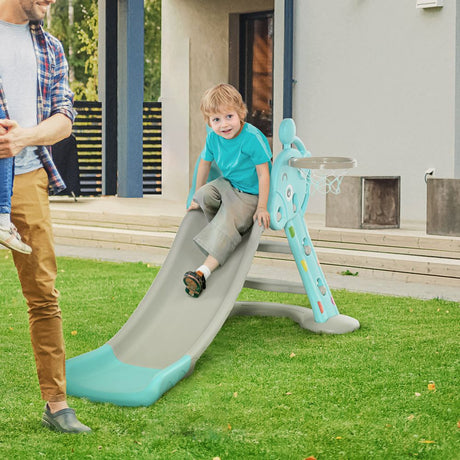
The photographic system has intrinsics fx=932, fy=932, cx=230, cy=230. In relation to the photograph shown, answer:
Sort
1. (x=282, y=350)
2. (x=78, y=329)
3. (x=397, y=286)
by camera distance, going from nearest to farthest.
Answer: (x=282, y=350) < (x=78, y=329) < (x=397, y=286)

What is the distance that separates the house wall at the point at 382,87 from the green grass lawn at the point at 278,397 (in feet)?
13.0

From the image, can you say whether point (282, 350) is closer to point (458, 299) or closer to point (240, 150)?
point (240, 150)

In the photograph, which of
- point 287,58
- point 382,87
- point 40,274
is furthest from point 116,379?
point 287,58

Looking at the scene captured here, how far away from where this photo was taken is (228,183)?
5.90 meters

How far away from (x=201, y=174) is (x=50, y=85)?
2465mm

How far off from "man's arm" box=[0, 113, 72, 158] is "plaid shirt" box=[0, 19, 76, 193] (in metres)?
0.04

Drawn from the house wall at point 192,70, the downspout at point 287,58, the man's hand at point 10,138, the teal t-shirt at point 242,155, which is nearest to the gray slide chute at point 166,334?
the teal t-shirt at point 242,155

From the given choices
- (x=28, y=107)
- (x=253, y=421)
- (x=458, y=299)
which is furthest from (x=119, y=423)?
(x=458, y=299)

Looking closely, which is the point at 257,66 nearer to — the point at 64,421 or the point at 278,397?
the point at 278,397

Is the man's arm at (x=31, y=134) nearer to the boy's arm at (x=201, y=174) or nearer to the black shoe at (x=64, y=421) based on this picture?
the black shoe at (x=64, y=421)

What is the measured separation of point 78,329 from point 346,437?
275cm

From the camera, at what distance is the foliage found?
41.2 meters

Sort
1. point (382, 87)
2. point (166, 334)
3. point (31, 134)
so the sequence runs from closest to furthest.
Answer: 1. point (31, 134)
2. point (166, 334)
3. point (382, 87)

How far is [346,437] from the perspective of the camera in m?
3.91
